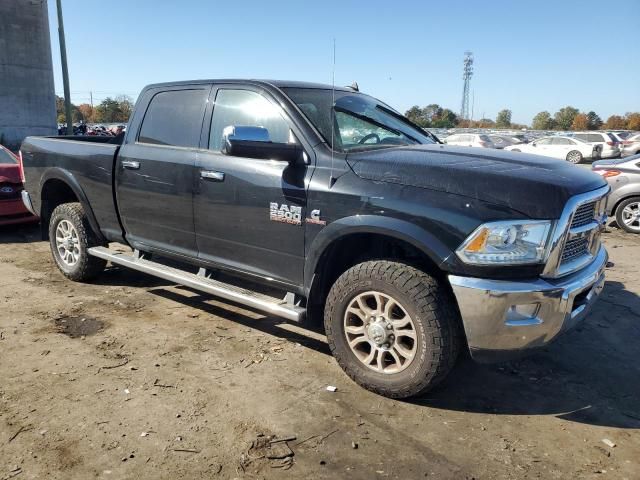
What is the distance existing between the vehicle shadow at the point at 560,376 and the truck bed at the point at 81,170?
122 centimetres

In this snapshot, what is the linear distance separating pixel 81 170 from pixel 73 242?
32.3 inches

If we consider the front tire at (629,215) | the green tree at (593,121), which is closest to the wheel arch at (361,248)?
the front tire at (629,215)

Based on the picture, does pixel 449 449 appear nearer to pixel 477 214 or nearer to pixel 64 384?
pixel 477 214

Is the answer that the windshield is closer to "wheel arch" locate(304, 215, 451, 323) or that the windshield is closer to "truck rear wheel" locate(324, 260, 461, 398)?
"wheel arch" locate(304, 215, 451, 323)

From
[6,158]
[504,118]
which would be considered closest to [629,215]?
[6,158]

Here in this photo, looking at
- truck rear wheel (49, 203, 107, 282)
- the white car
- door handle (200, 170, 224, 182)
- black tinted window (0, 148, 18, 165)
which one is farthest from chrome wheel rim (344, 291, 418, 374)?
the white car

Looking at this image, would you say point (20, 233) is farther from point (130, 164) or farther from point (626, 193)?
point (626, 193)

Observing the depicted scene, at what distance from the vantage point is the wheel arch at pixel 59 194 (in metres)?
5.22

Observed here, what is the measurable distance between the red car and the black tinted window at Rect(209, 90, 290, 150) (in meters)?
4.93

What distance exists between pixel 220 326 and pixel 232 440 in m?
1.69

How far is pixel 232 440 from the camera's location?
2.82 meters

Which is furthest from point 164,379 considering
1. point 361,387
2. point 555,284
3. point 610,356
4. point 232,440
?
point 610,356

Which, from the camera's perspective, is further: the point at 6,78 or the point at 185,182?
the point at 6,78

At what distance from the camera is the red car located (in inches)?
304
